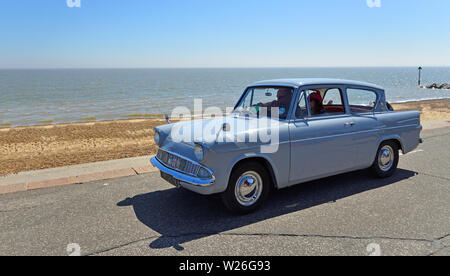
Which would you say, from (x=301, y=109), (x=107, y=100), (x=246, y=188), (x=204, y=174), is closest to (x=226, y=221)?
(x=246, y=188)

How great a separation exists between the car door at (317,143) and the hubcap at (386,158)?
92 cm

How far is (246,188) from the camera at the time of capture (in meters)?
4.32

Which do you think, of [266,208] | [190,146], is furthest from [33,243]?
[266,208]

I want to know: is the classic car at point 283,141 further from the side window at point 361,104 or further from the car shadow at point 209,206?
the car shadow at point 209,206

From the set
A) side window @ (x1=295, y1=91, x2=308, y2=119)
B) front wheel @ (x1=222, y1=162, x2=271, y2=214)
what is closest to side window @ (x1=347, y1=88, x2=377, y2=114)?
side window @ (x1=295, y1=91, x2=308, y2=119)

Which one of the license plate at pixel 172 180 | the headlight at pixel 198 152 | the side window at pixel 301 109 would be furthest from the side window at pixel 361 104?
the license plate at pixel 172 180

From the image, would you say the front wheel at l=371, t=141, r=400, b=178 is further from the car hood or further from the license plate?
the license plate

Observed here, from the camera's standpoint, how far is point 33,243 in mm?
3654

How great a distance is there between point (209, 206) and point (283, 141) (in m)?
1.34

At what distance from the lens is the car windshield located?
191 inches

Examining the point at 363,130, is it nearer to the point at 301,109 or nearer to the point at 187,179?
the point at 301,109

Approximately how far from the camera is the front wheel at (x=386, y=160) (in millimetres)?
5777
